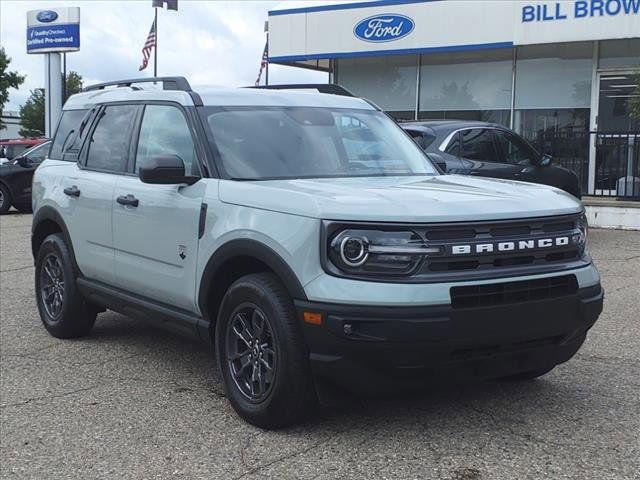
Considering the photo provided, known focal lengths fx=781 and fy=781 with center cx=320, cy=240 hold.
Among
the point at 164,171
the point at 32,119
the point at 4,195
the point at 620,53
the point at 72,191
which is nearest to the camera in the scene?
the point at 164,171

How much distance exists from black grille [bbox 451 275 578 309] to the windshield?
140cm

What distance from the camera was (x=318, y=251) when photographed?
3.71m

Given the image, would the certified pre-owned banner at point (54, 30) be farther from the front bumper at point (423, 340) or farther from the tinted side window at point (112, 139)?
the front bumper at point (423, 340)

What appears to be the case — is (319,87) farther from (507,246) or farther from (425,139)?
(425,139)

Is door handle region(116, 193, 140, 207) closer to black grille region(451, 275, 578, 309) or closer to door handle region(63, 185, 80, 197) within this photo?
door handle region(63, 185, 80, 197)

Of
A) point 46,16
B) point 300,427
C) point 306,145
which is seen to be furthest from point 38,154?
point 46,16

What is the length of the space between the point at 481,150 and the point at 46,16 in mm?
34166

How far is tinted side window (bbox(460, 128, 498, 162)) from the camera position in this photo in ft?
31.5

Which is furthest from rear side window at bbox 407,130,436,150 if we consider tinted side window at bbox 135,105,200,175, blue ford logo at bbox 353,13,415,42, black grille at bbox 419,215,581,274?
blue ford logo at bbox 353,13,415,42

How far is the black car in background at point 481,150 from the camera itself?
9.21 meters

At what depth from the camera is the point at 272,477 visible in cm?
358

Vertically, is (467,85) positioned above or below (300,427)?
above

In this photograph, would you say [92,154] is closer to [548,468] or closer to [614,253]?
[548,468]

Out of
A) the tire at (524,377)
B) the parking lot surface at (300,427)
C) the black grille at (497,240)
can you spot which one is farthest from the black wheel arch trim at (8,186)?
the black grille at (497,240)
